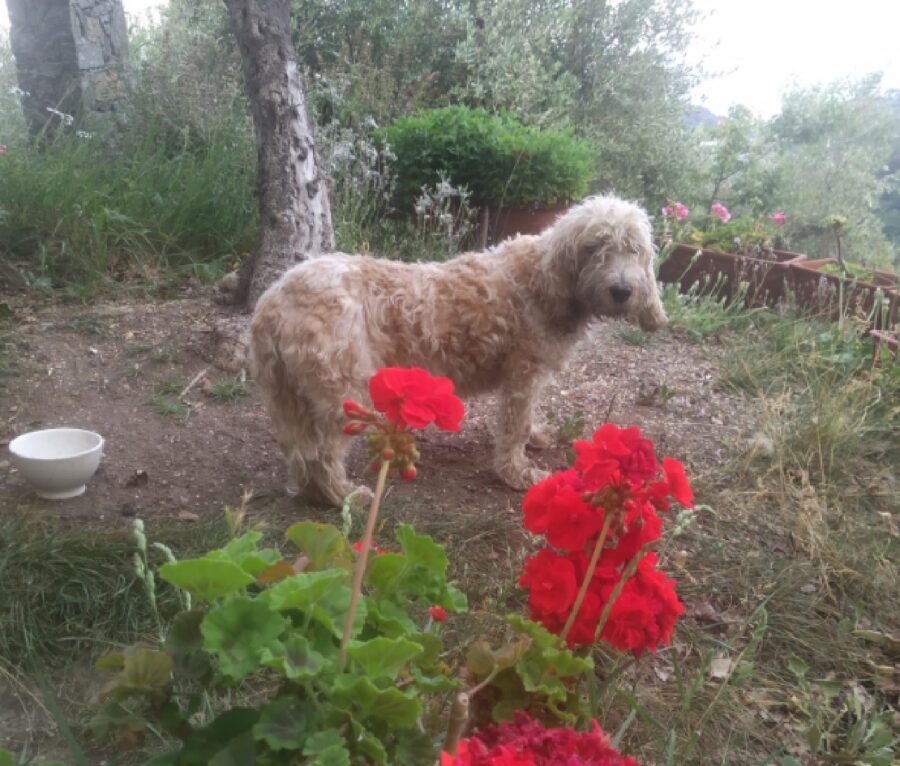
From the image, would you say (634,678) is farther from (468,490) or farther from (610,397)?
(610,397)

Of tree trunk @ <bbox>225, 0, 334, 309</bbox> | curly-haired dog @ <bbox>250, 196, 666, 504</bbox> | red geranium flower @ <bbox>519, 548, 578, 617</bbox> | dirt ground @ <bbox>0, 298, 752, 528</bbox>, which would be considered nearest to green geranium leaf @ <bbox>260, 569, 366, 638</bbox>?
red geranium flower @ <bbox>519, 548, 578, 617</bbox>

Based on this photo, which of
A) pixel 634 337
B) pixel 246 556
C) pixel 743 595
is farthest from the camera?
pixel 634 337

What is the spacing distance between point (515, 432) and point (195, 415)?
162 centimetres

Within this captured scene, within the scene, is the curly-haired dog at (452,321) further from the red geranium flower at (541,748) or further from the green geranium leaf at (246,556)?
the red geranium flower at (541,748)

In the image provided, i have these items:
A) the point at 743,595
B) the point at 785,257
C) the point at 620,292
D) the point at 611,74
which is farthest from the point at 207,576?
the point at 611,74

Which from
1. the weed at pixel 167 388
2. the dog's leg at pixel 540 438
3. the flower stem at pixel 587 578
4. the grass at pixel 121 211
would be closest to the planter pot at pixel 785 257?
the dog's leg at pixel 540 438

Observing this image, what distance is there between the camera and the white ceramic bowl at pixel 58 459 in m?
2.66

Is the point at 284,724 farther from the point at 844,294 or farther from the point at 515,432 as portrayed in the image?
the point at 844,294

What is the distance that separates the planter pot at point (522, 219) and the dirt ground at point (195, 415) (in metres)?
1.58

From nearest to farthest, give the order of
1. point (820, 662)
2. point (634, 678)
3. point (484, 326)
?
point (634, 678)
point (820, 662)
point (484, 326)

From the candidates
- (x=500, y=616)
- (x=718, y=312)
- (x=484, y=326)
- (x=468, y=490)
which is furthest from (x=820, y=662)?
(x=718, y=312)

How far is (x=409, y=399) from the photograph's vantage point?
90 centimetres

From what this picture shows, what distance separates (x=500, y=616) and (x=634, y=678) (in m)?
0.42

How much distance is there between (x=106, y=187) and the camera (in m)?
5.27
